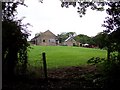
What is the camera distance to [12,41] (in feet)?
14.1

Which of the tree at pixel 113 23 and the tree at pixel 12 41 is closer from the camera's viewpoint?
the tree at pixel 113 23

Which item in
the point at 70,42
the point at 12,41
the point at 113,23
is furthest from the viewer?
the point at 70,42

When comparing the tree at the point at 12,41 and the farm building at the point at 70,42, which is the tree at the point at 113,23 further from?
the farm building at the point at 70,42

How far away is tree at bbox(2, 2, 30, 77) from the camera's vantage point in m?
4.19

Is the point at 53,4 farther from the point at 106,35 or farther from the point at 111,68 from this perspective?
the point at 111,68

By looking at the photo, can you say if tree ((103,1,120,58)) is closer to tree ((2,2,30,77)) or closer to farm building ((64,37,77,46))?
tree ((2,2,30,77))

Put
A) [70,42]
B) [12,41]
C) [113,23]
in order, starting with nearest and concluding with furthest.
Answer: [113,23] → [12,41] → [70,42]

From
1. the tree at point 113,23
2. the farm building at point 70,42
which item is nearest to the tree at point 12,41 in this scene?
the tree at point 113,23

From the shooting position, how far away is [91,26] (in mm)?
5688

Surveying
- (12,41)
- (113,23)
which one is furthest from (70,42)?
(113,23)

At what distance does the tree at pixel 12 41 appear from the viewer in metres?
4.19

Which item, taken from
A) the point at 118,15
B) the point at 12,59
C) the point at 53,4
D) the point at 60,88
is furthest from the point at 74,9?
the point at 60,88

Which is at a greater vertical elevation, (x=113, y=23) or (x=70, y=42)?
(x=113, y=23)

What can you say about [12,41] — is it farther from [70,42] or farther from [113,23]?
[70,42]
